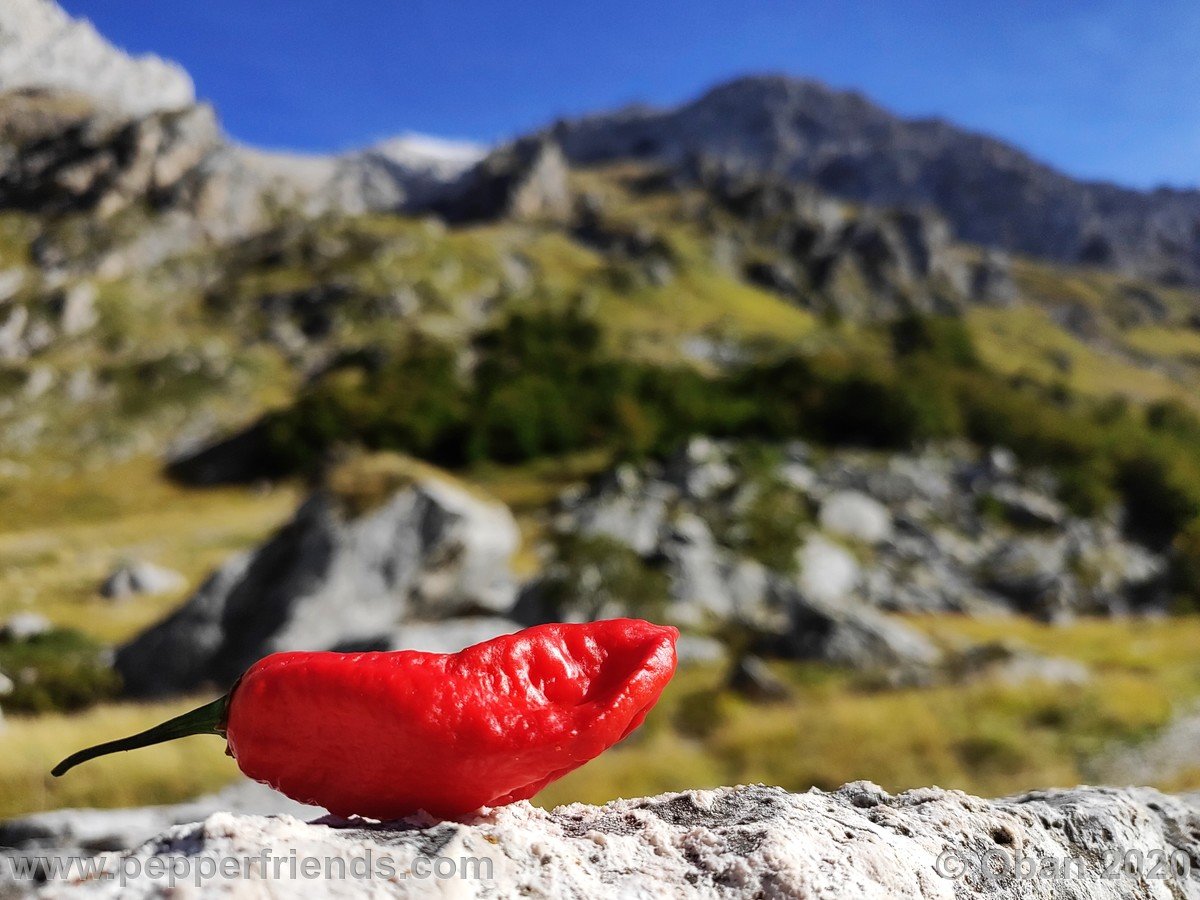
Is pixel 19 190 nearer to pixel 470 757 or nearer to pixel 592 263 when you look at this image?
pixel 470 757

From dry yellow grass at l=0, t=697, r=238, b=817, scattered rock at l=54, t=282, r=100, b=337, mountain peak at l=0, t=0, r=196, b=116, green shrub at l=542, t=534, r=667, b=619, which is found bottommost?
dry yellow grass at l=0, t=697, r=238, b=817

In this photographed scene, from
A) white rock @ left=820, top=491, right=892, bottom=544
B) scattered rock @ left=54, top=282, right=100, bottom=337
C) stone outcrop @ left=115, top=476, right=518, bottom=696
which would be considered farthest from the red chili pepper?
scattered rock @ left=54, top=282, right=100, bottom=337

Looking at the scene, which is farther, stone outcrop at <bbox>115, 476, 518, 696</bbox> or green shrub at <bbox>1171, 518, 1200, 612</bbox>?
green shrub at <bbox>1171, 518, 1200, 612</bbox>

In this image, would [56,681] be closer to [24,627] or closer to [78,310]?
[24,627]

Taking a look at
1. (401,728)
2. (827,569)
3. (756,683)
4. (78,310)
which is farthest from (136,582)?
(78,310)

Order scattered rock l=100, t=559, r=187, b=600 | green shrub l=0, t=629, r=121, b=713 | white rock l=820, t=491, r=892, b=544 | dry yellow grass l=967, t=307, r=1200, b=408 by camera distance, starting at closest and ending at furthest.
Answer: green shrub l=0, t=629, r=121, b=713 → scattered rock l=100, t=559, r=187, b=600 → white rock l=820, t=491, r=892, b=544 → dry yellow grass l=967, t=307, r=1200, b=408

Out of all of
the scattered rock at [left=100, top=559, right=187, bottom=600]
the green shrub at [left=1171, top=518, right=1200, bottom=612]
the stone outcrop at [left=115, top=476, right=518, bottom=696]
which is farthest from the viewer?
the green shrub at [left=1171, top=518, right=1200, bottom=612]

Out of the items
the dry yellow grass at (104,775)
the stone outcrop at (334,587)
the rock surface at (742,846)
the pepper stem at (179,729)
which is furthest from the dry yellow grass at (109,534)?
the rock surface at (742,846)

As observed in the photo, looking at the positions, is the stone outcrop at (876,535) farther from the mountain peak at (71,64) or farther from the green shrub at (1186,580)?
the mountain peak at (71,64)

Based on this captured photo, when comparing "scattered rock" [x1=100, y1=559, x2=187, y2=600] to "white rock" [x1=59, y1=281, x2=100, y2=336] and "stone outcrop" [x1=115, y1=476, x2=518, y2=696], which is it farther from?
"white rock" [x1=59, y1=281, x2=100, y2=336]
